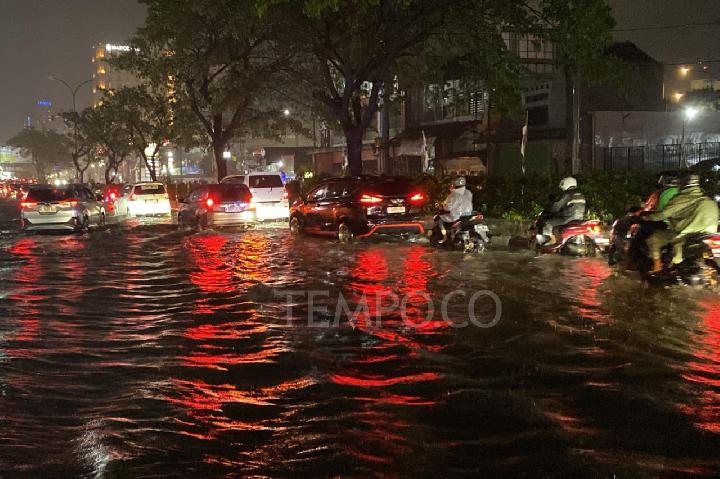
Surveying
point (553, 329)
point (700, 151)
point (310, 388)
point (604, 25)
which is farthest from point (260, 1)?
point (700, 151)

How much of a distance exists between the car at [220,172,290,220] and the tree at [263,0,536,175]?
9.24ft

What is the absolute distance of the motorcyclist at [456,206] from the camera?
52.1ft

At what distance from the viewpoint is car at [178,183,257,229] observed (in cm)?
2292

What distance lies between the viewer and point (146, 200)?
33.1m

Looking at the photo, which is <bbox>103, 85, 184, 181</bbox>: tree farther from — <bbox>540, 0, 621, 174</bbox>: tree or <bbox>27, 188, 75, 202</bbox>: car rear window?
<bbox>540, 0, 621, 174</bbox>: tree

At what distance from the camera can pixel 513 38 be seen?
116 ft

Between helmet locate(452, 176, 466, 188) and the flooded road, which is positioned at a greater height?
helmet locate(452, 176, 466, 188)

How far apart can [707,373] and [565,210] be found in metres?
8.18

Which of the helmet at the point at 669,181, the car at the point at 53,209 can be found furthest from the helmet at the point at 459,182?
the car at the point at 53,209

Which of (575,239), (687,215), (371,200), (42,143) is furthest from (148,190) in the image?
(42,143)

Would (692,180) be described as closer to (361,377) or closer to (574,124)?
(361,377)

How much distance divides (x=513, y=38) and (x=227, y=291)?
1099 inches

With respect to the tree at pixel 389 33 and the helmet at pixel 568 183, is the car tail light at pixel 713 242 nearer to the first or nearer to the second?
the helmet at pixel 568 183

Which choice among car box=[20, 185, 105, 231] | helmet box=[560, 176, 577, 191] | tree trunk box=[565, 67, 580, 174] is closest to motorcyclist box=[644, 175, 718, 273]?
helmet box=[560, 176, 577, 191]
